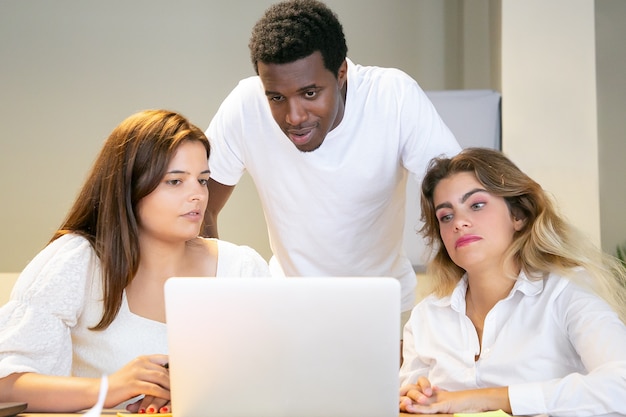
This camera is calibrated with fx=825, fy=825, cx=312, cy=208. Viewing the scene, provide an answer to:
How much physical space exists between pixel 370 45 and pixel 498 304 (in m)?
2.80

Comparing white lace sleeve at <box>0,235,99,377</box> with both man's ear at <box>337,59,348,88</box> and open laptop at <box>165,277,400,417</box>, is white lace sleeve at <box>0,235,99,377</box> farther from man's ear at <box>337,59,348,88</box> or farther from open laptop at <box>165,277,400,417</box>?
man's ear at <box>337,59,348,88</box>

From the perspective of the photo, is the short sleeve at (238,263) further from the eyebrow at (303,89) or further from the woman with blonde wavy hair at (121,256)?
the eyebrow at (303,89)

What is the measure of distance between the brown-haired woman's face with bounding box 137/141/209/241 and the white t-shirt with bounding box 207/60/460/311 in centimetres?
52

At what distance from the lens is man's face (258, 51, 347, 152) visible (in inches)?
83.1

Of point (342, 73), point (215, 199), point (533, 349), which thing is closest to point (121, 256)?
point (215, 199)

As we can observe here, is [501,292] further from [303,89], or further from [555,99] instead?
[555,99]

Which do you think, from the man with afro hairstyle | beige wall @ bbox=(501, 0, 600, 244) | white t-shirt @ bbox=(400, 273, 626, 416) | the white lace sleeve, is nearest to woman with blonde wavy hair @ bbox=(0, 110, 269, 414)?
the white lace sleeve

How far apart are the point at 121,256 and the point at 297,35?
2.39 ft

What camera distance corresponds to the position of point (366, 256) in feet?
8.16

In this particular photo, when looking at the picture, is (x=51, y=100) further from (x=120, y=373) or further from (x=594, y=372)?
(x=594, y=372)

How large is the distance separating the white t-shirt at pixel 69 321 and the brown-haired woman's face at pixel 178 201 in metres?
0.17

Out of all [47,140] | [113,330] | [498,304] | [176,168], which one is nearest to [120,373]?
[113,330]

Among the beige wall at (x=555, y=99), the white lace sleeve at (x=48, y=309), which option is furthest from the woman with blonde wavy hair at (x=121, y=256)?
the beige wall at (x=555, y=99)

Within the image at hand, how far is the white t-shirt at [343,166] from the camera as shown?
236 cm
